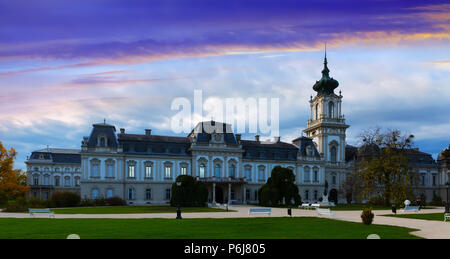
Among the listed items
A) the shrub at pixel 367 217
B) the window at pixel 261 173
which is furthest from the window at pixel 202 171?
the shrub at pixel 367 217

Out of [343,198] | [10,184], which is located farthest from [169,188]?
[343,198]

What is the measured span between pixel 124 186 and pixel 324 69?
41.1 metres

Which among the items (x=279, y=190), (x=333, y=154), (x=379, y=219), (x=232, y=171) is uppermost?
(x=333, y=154)

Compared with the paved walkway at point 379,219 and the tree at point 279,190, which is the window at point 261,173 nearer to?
the tree at point 279,190

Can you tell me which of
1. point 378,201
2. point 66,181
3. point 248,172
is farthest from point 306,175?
point 66,181

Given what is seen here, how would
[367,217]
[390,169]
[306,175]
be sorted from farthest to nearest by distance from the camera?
[306,175], [390,169], [367,217]

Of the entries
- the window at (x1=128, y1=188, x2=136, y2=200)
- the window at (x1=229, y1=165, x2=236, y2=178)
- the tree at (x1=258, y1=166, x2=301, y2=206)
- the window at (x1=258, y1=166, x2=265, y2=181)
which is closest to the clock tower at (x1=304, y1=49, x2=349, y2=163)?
the window at (x1=258, y1=166, x2=265, y2=181)

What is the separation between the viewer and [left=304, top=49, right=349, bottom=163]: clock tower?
71812mm

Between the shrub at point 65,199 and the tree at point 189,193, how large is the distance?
35.0 feet

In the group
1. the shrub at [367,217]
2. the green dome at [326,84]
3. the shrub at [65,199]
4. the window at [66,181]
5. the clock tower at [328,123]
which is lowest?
the window at [66,181]

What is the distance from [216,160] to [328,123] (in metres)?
21.7

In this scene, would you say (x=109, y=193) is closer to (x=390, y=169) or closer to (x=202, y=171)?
(x=202, y=171)

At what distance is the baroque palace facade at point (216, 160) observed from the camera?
57625 mm

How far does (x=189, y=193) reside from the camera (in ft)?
161
